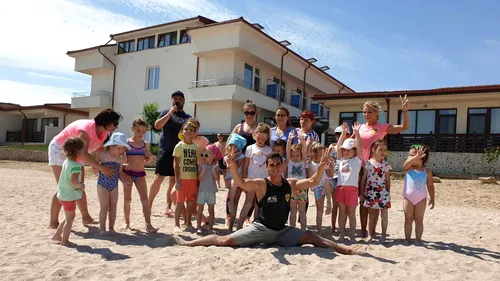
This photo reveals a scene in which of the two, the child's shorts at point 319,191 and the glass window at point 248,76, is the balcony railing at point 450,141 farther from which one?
the child's shorts at point 319,191

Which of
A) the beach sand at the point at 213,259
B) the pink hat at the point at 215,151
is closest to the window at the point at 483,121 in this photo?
the beach sand at the point at 213,259

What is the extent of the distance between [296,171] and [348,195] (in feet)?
2.68

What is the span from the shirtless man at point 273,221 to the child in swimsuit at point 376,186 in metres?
0.91

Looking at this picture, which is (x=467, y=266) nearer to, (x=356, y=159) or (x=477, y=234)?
(x=356, y=159)

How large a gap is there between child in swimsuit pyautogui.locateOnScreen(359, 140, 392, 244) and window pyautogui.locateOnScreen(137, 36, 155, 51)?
2359 cm

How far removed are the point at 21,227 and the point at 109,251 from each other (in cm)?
210

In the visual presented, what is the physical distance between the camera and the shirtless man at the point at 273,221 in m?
4.63

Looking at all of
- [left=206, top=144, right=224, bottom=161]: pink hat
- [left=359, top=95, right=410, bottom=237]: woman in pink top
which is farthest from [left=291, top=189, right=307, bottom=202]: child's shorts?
[left=206, top=144, right=224, bottom=161]: pink hat

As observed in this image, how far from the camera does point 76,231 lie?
568 centimetres

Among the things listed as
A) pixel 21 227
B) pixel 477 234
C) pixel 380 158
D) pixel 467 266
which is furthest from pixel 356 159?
pixel 21 227

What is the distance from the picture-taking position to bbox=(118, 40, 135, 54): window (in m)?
28.0

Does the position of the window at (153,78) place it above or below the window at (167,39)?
below

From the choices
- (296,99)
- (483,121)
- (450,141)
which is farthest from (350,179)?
(296,99)

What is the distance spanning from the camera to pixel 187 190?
5770 millimetres
